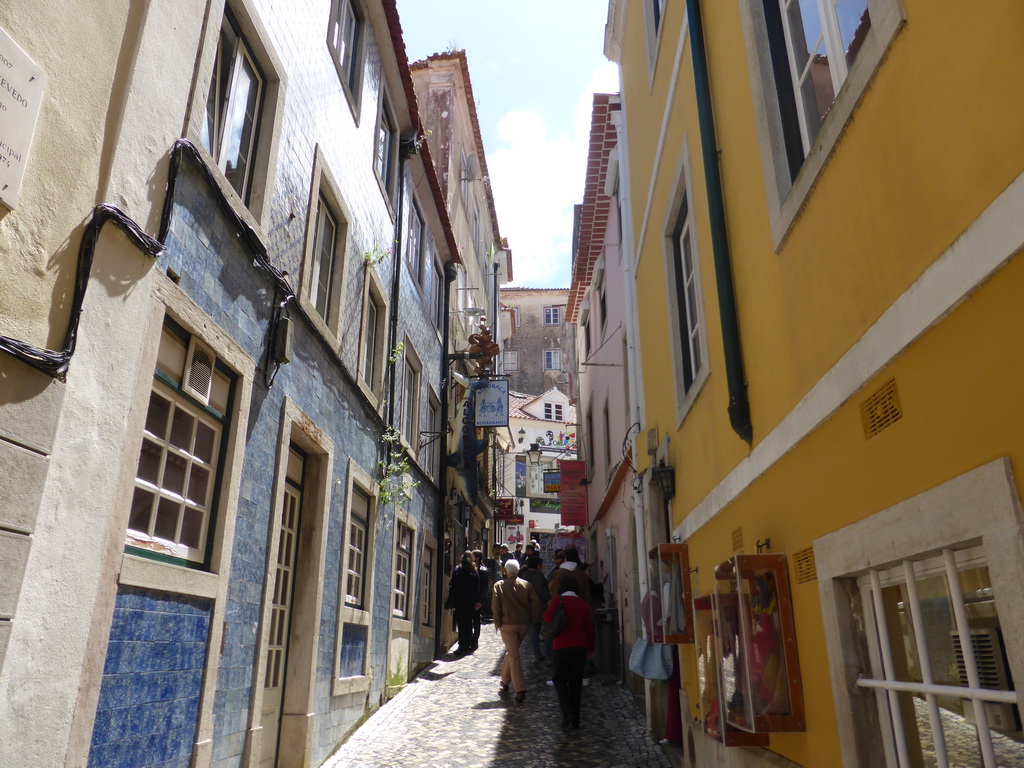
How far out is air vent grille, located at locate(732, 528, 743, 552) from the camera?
4.83m

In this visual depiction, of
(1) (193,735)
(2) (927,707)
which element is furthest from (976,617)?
(1) (193,735)

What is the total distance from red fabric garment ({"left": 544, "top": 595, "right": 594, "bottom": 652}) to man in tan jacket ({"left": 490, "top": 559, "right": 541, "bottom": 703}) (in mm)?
911

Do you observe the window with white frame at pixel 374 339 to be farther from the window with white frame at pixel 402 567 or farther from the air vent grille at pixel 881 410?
the air vent grille at pixel 881 410

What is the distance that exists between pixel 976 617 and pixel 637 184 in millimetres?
7999

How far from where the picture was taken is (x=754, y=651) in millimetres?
4000

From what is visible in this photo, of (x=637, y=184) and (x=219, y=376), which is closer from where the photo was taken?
(x=219, y=376)

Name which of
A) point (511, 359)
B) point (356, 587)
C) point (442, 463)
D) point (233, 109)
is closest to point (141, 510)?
point (233, 109)

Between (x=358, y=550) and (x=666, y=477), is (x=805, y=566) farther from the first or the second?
(x=358, y=550)

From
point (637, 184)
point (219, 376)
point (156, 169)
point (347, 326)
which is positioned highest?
point (637, 184)

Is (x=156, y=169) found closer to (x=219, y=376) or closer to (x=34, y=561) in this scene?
(x=219, y=376)

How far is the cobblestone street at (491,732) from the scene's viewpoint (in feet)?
22.4

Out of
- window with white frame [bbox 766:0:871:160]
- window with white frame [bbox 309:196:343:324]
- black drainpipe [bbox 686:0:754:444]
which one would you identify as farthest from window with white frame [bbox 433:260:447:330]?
window with white frame [bbox 766:0:871:160]

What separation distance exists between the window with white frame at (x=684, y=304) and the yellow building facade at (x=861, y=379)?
101 centimetres

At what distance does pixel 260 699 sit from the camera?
5.35 meters
